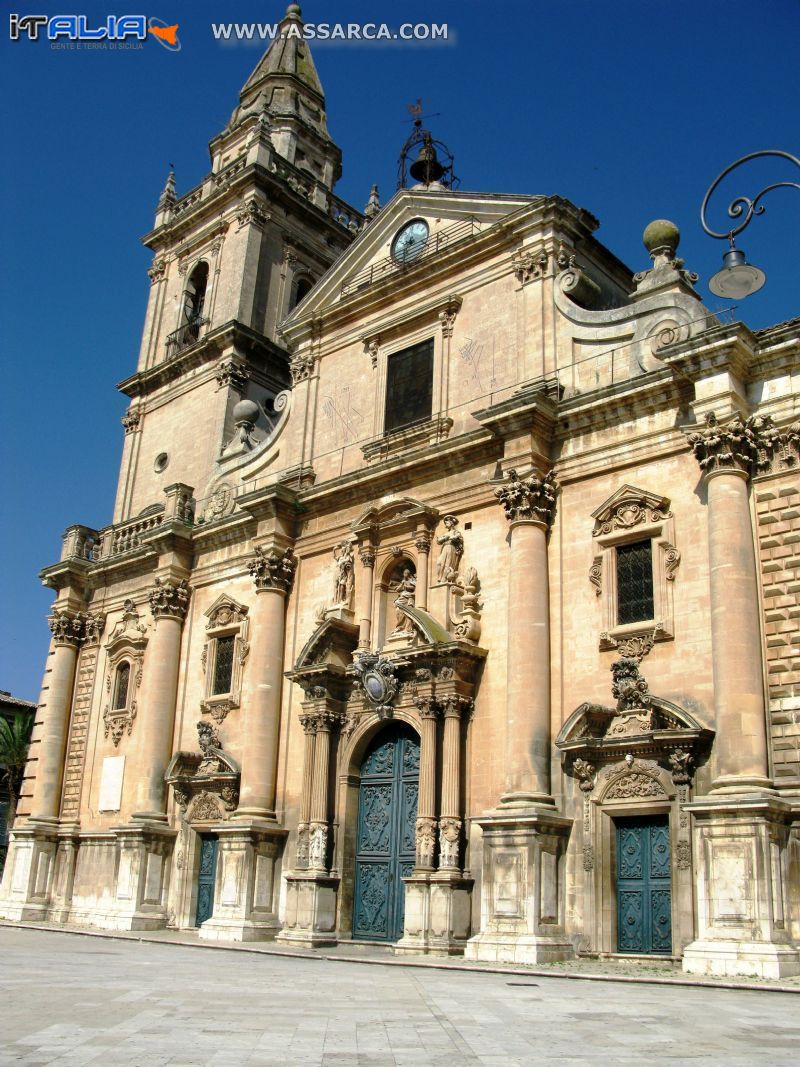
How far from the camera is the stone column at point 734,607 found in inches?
623

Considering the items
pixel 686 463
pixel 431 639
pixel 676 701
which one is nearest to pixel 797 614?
pixel 676 701

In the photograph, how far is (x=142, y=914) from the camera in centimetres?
2497

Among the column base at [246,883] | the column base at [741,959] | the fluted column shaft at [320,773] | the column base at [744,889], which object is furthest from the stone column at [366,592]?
the column base at [741,959]

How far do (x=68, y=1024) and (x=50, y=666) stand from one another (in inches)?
955

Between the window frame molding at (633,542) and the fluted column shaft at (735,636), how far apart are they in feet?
3.32

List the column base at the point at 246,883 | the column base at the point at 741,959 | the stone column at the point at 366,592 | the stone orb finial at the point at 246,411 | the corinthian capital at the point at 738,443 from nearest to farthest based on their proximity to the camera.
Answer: the column base at the point at 741,959 → the corinthian capital at the point at 738,443 → the column base at the point at 246,883 → the stone column at the point at 366,592 → the stone orb finial at the point at 246,411

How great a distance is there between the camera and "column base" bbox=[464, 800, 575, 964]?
1706 cm

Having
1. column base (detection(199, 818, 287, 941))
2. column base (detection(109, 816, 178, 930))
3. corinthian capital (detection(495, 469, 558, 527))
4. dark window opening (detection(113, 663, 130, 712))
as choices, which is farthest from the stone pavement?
dark window opening (detection(113, 663, 130, 712))

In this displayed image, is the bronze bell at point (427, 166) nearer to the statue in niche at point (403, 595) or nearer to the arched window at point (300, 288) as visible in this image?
the arched window at point (300, 288)

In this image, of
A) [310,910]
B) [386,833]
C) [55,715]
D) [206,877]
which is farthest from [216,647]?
[310,910]

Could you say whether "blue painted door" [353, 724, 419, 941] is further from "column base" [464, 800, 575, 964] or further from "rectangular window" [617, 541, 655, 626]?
"rectangular window" [617, 541, 655, 626]

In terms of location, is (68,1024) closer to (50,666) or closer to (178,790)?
(178,790)

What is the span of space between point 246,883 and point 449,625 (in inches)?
278

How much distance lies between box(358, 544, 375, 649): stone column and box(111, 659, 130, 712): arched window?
30.9 feet
